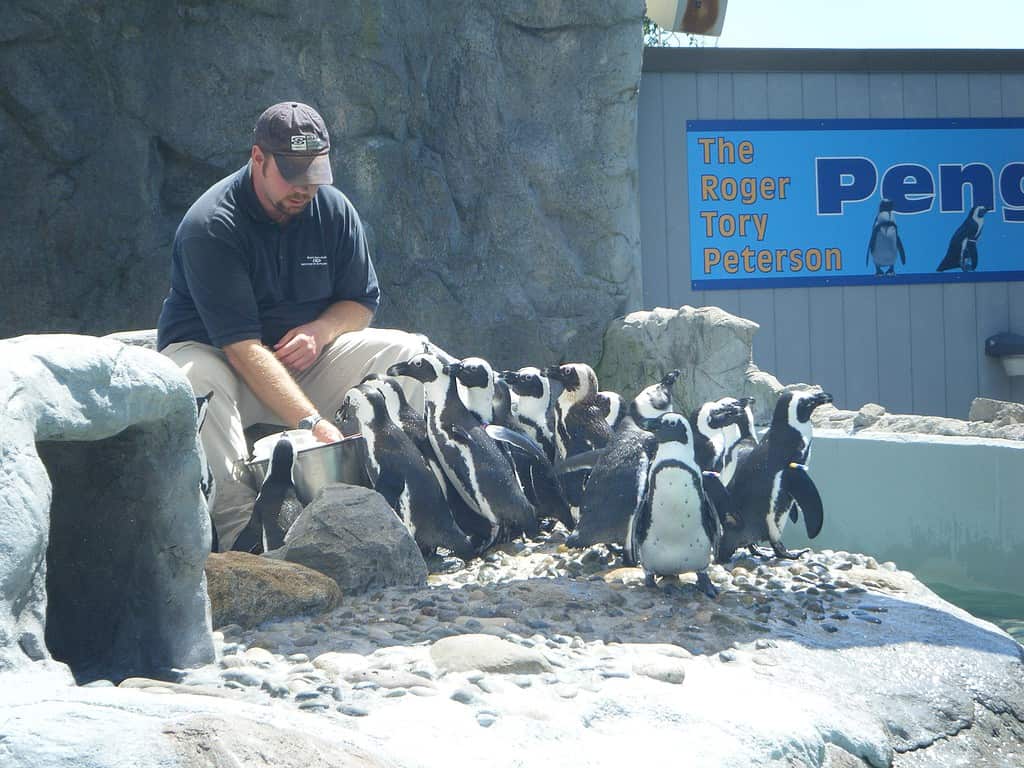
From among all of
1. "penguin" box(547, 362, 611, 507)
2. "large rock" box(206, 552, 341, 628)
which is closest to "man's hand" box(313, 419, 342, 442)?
"large rock" box(206, 552, 341, 628)

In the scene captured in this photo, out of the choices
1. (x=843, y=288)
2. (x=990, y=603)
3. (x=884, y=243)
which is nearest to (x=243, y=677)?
(x=990, y=603)

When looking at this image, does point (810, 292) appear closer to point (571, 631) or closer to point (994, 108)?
point (994, 108)

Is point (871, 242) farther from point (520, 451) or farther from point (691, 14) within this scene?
point (520, 451)

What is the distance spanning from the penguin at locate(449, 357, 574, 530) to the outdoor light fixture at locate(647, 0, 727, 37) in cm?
601

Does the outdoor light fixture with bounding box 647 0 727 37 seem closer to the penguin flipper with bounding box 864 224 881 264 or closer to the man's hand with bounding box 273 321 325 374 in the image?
the penguin flipper with bounding box 864 224 881 264

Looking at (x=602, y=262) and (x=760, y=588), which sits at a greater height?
(x=602, y=262)

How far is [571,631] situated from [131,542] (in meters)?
1.24

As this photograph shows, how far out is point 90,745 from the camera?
177cm

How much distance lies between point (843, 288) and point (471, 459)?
6.10m

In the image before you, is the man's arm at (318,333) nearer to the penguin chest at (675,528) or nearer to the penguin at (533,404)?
the penguin at (533,404)

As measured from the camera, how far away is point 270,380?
15.9 ft

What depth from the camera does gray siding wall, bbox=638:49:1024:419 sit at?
9719 mm

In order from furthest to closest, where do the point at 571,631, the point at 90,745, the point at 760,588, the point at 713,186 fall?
1. the point at 713,186
2. the point at 760,588
3. the point at 571,631
4. the point at 90,745

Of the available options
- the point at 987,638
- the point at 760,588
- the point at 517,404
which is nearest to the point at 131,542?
the point at 760,588
